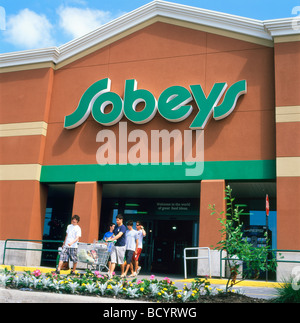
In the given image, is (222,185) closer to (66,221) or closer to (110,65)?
(110,65)

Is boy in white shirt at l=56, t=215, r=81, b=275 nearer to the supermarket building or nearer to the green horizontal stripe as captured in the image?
the supermarket building

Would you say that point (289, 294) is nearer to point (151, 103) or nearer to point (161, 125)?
point (161, 125)

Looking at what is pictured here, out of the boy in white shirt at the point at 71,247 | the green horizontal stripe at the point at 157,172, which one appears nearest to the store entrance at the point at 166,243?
the green horizontal stripe at the point at 157,172

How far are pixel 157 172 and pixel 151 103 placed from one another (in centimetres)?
287

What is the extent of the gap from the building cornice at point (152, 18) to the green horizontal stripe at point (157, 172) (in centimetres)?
518

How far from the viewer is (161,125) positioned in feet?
54.1

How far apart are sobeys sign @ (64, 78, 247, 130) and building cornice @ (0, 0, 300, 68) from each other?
2.27 meters

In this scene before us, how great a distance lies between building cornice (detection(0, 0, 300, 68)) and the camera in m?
15.7

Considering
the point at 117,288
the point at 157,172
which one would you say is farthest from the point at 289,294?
the point at 157,172

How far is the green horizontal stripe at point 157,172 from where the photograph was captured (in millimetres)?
15031

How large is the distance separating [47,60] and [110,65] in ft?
10.4

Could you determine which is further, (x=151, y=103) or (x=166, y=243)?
(x=166, y=243)

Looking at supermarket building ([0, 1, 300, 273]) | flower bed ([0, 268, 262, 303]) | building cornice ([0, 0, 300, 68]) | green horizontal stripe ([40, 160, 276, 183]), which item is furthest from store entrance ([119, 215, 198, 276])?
flower bed ([0, 268, 262, 303])
